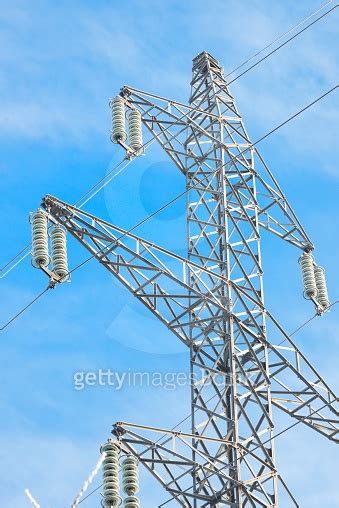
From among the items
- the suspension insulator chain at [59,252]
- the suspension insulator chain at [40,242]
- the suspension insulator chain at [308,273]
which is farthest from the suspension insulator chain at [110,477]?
the suspension insulator chain at [308,273]

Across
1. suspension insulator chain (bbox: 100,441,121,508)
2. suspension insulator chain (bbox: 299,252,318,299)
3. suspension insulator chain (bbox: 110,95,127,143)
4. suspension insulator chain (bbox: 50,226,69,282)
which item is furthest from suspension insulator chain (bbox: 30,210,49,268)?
suspension insulator chain (bbox: 299,252,318,299)

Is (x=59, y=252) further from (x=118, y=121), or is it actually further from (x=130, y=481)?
(x=130, y=481)

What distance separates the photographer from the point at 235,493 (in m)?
28.0

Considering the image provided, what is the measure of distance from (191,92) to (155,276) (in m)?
8.96

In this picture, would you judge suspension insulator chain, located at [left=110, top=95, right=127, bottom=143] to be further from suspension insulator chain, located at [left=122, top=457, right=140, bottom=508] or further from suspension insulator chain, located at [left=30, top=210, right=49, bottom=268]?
suspension insulator chain, located at [left=122, top=457, right=140, bottom=508]

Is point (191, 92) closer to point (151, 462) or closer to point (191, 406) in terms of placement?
point (191, 406)

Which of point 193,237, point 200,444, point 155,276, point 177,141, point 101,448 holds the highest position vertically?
point 177,141

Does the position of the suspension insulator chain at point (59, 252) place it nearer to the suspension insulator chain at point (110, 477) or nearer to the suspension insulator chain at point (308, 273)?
the suspension insulator chain at point (110, 477)

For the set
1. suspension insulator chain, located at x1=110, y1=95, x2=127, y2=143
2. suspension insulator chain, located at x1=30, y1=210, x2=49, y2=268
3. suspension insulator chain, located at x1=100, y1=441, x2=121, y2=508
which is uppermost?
suspension insulator chain, located at x1=110, y1=95, x2=127, y2=143

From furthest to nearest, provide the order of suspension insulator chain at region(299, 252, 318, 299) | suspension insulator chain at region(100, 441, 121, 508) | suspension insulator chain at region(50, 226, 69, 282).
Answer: suspension insulator chain at region(299, 252, 318, 299) < suspension insulator chain at region(50, 226, 69, 282) < suspension insulator chain at region(100, 441, 121, 508)

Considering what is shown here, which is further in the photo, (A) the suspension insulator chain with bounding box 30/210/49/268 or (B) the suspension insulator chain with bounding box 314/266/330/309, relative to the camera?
(B) the suspension insulator chain with bounding box 314/266/330/309

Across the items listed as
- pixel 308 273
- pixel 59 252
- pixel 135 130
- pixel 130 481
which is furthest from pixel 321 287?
pixel 130 481

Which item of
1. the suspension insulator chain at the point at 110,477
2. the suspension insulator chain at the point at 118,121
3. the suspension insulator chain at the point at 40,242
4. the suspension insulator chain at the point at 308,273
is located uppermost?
the suspension insulator chain at the point at 308,273

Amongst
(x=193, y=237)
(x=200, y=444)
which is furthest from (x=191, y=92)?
(x=200, y=444)
